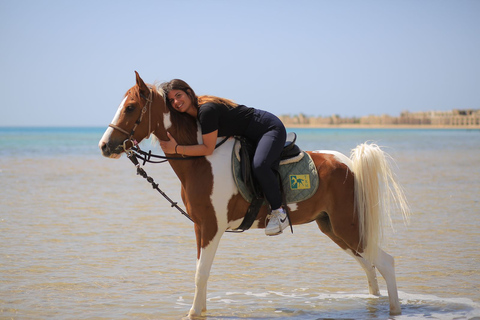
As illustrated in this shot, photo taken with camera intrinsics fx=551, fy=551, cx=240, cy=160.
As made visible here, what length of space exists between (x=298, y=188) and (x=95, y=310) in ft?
7.54

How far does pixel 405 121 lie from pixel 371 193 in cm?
12515

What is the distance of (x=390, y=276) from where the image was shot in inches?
206

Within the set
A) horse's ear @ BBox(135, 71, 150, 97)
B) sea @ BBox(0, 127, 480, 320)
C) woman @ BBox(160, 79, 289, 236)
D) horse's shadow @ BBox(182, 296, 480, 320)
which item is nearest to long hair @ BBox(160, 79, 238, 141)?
woman @ BBox(160, 79, 289, 236)

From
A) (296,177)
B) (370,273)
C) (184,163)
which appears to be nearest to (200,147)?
(184,163)

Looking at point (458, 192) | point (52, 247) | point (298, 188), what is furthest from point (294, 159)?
point (458, 192)

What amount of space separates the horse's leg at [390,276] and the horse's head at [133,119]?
2462 millimetres

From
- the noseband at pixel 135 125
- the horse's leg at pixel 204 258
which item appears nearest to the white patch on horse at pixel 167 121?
the noseband at pixel 135 125

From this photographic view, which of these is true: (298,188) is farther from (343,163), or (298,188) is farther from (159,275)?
(159,275)

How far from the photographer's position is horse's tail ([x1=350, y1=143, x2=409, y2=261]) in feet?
17.2

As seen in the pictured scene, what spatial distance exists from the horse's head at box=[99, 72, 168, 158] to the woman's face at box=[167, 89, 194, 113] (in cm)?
10

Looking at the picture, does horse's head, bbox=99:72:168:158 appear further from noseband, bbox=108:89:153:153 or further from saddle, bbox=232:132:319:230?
saddle, bbox=232:132:319:230

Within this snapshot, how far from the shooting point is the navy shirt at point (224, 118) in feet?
15.8

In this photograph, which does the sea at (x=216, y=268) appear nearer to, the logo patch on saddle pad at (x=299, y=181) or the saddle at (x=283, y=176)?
the saddle at (x=283, y=176)

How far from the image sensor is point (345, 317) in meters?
5.23
